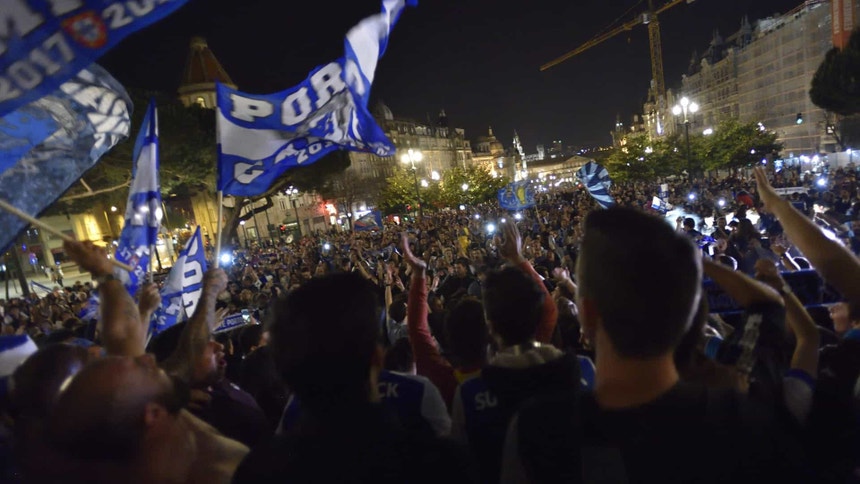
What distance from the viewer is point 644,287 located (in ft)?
3.74

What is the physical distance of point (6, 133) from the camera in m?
3.55

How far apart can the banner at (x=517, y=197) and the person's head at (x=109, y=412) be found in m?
16.6

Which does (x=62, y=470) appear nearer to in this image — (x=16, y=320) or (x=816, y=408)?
(x=816, y=408)

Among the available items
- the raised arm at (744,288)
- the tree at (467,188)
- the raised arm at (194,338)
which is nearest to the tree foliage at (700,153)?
the tree at (467,188)

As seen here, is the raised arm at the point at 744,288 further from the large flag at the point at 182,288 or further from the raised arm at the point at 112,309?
the large flag at the point at 182,288

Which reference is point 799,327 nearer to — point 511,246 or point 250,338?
point 511,246

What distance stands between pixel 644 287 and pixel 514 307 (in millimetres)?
1000

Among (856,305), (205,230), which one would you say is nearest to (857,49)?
(856,305)

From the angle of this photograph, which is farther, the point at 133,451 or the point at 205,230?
the point at 205,230

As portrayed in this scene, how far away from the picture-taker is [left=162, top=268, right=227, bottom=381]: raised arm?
2.67m

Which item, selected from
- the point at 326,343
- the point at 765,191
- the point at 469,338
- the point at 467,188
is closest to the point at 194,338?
the point at 469,338

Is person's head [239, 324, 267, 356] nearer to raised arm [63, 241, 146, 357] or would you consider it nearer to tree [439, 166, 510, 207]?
raised arm [63, 241, 146, 357]

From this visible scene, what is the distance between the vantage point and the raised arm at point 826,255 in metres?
1.82

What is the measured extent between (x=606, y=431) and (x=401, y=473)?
0.55m
